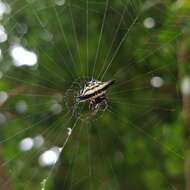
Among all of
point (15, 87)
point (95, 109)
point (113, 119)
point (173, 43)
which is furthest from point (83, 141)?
point (95, 109)

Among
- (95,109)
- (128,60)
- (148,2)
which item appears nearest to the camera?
(95,109)

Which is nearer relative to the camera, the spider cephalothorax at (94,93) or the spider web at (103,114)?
the spider cephalothorax at (94,93)

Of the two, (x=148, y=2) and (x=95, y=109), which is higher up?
(x=148, y=2)

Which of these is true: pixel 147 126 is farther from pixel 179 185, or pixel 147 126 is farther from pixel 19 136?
pixel 19 136

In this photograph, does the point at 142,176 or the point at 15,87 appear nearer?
the point at 15,87

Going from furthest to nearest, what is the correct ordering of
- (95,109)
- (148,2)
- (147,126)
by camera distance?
(147,126) < (148,2) < (95,109)

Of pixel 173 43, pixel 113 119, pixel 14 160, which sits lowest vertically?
pixel 14 160
